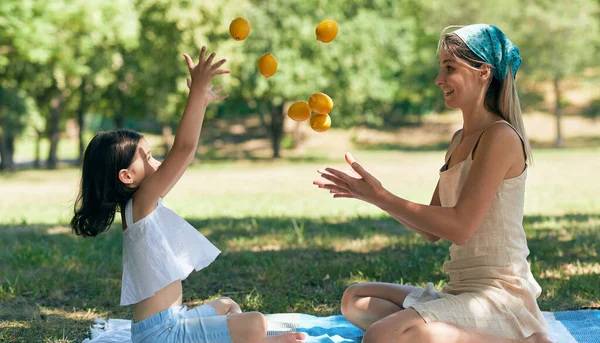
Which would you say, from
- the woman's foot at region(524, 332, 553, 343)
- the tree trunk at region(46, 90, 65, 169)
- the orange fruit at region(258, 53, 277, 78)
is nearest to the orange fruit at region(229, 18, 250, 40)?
the orange fruit at region(258, 53, 277, 78)

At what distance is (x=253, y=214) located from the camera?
983 centimetres

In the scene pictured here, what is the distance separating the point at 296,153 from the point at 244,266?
27030mm

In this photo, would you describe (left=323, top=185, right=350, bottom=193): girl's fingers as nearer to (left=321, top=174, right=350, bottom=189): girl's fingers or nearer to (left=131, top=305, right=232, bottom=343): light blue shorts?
(left=321, top=174, right=350, bottom=189): girl's fingers

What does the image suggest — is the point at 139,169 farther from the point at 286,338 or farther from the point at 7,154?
the point at 7,154

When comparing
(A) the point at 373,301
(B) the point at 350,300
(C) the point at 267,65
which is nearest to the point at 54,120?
(C) the point at 267,65

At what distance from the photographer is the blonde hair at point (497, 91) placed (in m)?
3.29

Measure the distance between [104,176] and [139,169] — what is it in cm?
17

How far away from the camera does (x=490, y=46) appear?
3299 mm

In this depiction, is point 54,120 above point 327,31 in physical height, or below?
below

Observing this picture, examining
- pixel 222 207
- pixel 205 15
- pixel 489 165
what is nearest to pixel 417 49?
pixel 205 15

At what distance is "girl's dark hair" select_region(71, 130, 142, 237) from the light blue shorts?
1.89 feet

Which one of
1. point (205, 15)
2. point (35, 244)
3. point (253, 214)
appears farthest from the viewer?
point (205, 15)

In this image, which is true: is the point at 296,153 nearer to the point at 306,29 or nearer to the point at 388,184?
the point at 306,29

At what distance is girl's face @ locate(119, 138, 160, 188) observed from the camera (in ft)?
11.3
